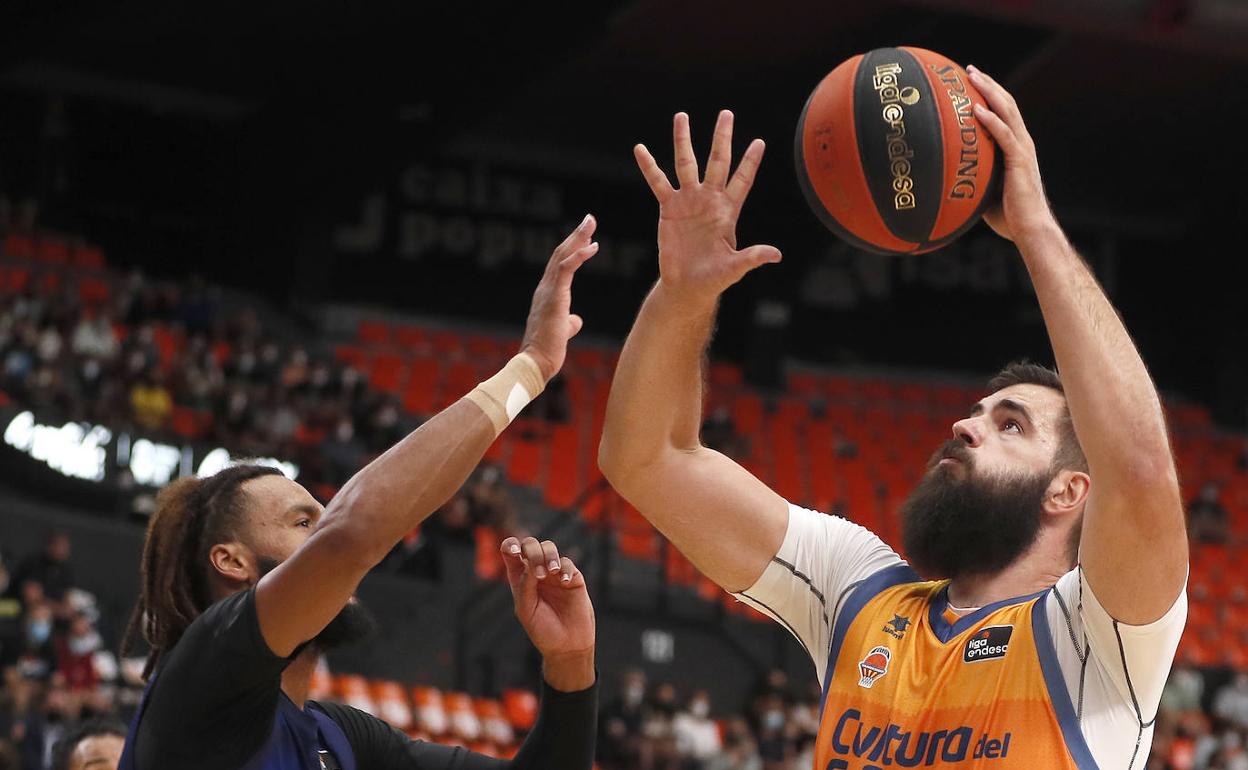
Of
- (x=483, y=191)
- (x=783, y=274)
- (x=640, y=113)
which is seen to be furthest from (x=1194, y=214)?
(x=483, y=191)

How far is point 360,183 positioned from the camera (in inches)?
782

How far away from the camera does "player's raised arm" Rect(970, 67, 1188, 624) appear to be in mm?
2850

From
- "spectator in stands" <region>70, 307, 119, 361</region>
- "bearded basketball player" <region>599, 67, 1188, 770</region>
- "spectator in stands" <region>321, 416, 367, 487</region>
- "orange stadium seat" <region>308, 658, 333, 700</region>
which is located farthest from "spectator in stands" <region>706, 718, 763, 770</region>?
"bearded basketball player" <region>599, 67, 1188, 770</region>

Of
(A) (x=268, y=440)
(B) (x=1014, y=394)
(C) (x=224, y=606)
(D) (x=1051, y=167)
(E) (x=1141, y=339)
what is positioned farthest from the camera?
(E) (x=1141, y=339)

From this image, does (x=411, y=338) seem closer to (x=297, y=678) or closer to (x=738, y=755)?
(x=738, y=755)

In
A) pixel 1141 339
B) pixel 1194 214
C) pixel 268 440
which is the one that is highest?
pixel 1194 214

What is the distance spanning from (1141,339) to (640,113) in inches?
371

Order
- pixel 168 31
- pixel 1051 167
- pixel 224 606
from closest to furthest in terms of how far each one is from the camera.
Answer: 1. pixel 224 606
2. pixel 168 31
3. pixel 1051 167

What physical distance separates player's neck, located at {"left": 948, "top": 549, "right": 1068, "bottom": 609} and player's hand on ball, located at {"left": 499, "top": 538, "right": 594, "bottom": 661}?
32.3 inches

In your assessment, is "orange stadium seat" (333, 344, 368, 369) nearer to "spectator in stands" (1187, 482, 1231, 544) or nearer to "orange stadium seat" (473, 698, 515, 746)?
"orange stadium seat" (473, 698, 515, 746)

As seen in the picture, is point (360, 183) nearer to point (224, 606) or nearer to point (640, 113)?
point (640, 113)

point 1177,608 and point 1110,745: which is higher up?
point 1177,608

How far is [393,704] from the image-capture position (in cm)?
1239

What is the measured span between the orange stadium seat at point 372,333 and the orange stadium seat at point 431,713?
820cm
